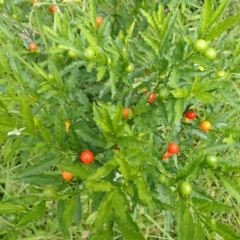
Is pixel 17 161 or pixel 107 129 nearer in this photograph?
pixel 107 129

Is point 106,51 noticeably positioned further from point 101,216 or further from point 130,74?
point 101,216

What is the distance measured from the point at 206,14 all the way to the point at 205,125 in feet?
1.88

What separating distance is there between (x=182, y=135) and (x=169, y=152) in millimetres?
380

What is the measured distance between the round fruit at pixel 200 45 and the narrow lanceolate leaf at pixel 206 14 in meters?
0.03

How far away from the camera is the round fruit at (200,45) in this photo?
1128mm

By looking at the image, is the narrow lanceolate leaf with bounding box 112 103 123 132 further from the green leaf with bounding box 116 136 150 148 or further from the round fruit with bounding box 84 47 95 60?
the round fruit with bounding box 84 47 95 60

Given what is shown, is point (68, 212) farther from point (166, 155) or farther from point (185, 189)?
point (166, 155)

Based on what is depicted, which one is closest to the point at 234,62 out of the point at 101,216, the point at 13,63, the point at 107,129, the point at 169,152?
the point at 169,152

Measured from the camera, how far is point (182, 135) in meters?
1.86

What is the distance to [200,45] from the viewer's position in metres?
1.14

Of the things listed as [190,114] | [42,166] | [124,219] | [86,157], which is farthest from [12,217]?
[190,114]

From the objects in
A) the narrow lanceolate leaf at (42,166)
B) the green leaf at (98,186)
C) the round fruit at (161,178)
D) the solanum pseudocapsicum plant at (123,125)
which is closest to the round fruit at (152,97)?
the solanum pseudocapsicum plant at (123,125)

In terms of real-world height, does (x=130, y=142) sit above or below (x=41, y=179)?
above

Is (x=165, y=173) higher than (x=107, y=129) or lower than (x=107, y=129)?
lower
